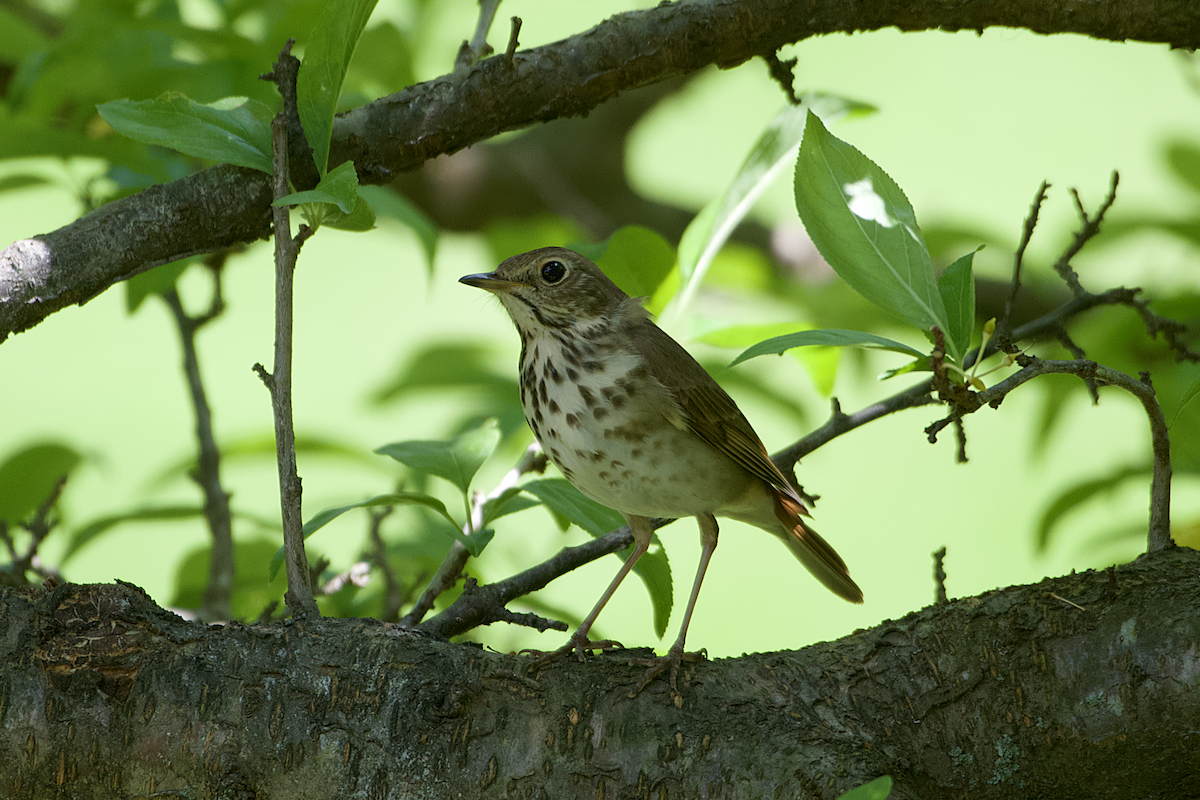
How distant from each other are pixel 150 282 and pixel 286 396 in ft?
2.05

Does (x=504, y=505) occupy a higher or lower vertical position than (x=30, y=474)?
lower

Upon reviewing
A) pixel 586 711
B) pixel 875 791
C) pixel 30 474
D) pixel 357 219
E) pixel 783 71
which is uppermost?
pixel 783 71

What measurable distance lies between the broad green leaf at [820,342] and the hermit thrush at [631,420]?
1.67 ft

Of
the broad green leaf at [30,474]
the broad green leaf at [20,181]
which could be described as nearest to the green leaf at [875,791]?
the broad green leaf at [30,474]

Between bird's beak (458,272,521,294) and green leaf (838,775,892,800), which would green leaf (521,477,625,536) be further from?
green leaf (838,775,892,800)

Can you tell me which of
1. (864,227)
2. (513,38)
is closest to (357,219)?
(513,38)

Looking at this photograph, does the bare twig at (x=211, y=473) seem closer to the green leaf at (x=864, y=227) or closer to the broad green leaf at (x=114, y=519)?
the broad green leaf at (x=114, y=519)

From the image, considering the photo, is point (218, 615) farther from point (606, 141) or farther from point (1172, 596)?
point (606, 141)

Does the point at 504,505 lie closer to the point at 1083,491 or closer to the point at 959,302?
the point at 959,302

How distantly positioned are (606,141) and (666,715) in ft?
10.6

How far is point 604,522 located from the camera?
62.9 inches

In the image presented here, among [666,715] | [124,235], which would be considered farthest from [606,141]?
[666,715]

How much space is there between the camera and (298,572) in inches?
49.3

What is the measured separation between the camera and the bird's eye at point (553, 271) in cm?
189
